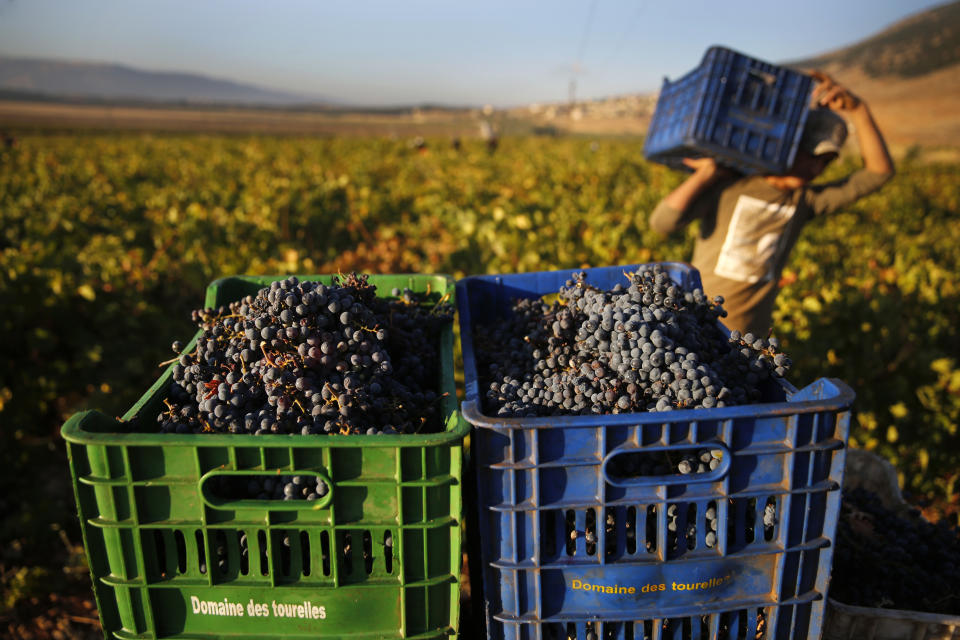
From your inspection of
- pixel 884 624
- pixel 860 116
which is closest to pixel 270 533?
pixel 884 624

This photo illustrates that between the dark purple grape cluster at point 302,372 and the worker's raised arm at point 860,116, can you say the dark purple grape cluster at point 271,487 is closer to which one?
the dark purple grape cluster at point 302,372

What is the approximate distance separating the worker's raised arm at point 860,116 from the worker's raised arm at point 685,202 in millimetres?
662

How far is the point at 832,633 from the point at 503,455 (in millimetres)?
1275

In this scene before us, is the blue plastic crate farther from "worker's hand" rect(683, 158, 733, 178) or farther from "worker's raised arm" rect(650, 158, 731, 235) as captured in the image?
"worker's hand" rect(683, 158, 733, 178)

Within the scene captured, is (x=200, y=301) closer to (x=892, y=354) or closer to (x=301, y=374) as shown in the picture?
(x=301, y=374)

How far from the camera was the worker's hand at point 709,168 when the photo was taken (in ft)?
10.3

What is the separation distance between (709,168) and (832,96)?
0.74 m

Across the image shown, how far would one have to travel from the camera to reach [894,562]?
1986 millimetres

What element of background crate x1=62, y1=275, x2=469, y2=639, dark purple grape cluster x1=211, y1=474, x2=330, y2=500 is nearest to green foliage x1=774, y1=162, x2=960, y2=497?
background crate x1=62, y1=275, x2=469, y2=639

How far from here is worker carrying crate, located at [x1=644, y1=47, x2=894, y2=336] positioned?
121 inches

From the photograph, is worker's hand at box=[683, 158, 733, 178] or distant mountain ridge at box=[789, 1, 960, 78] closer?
worker's hand at box=[683, 158, 733, 178]

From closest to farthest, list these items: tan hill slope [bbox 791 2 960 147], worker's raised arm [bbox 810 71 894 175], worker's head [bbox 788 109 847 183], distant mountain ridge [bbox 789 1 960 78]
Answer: worker's head [bbox 788 109 847 183] → worker's raised arm [bbox 810 71 894 175] → tan hill slope [bbox 791 2 960 147] → distant mountain ridge [bbox 789 1 960 78]

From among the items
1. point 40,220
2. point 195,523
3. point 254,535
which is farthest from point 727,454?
point 40,220

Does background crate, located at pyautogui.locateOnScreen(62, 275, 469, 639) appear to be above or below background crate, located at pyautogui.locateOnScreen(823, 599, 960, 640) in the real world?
above
